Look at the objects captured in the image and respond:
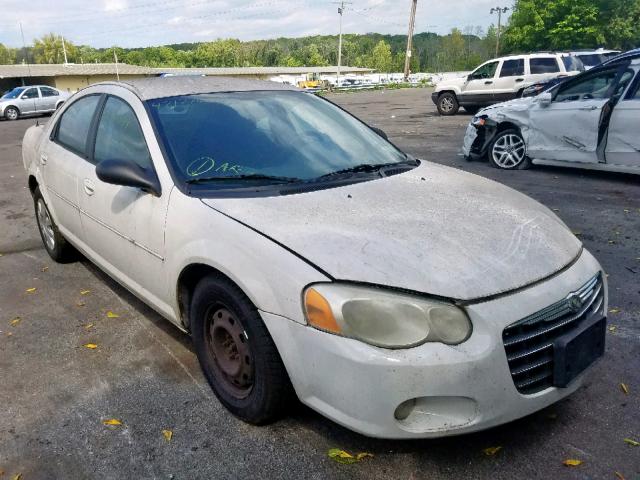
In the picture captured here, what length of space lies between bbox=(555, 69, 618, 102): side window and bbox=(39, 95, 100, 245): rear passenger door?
640cm

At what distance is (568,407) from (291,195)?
5.53 feet

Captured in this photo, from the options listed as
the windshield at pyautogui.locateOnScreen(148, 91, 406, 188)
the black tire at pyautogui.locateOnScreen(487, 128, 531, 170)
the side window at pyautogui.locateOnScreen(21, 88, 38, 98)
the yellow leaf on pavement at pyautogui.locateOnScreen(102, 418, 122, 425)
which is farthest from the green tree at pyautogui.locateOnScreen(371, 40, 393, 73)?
the yellow leaf on pavement at pyautogui.locateOnScreen(102, 418, 122, 425)

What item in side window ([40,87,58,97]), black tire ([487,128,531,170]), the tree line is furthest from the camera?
the tree line

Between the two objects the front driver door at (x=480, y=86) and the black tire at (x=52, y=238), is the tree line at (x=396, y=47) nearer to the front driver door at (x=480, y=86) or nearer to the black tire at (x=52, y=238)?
the front driver door at (x=480, y=86)

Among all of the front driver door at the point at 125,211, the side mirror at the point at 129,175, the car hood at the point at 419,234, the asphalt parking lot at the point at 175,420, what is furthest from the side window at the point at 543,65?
the side mirror at the point at 129,175

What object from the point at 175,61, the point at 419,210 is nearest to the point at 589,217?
the point at 419,210

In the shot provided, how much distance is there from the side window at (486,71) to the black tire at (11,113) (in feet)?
65.6

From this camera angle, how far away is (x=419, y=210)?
258 centimetres

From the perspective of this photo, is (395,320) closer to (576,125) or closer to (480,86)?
(576,125)

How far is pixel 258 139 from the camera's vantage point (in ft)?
10.2

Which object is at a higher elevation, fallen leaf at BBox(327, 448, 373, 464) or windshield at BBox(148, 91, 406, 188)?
windshield at BBox(148, 91, 406, 188)

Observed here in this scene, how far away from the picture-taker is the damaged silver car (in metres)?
6.91

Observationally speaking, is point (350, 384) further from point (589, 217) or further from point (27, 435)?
point (589, 217)

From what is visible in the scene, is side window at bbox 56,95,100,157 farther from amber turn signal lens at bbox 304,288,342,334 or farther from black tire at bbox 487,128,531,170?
black tire at bbox 487,128,531,170
